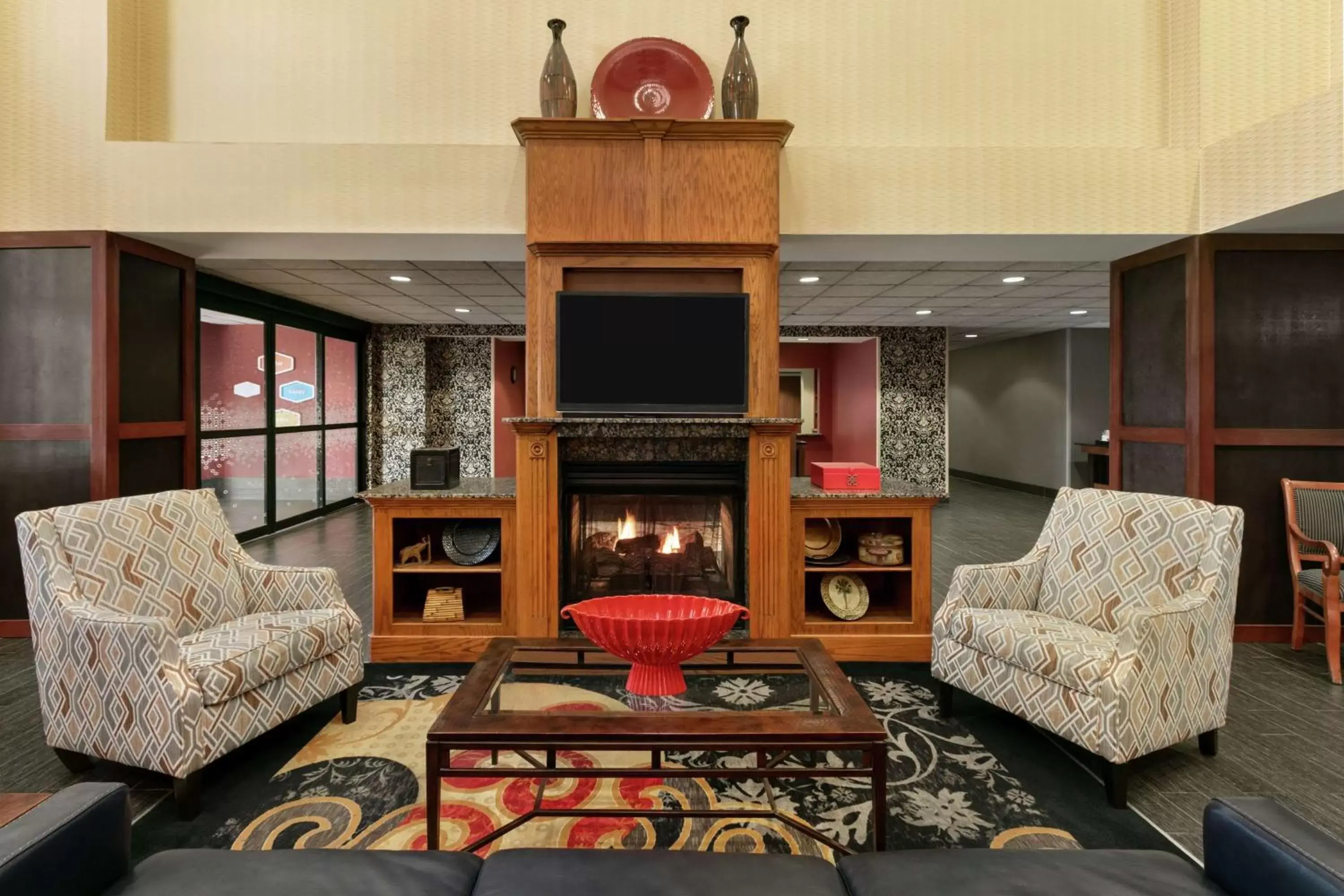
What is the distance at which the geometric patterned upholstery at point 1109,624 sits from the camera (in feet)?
7.06

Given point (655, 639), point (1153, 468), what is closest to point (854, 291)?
point (1153, 468)

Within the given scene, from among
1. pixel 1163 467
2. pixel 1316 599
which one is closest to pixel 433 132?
pixel 1163 467

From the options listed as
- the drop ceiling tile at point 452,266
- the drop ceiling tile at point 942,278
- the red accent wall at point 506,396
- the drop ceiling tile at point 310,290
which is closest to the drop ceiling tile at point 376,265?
the drop ceiling tile at point 452,266

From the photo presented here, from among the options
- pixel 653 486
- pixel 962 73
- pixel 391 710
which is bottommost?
pixel 391 710

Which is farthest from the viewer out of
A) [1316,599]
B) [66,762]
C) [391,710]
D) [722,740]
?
[1316,599]

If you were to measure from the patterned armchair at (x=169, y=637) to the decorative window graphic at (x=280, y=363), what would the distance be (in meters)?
4.65

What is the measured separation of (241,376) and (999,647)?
691 centimetres

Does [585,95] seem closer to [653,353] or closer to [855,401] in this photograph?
[653,353]

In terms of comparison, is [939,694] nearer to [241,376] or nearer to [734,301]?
[734,301]

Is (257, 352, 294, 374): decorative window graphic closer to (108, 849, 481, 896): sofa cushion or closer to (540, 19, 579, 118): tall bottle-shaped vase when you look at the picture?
(540, 19, 579, 118): tall bottle-shaped vase

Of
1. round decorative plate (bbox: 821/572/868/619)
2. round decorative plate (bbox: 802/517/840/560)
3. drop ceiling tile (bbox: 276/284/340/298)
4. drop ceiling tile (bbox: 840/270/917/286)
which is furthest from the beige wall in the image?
drop ceiling tile (bbox: 276/284/340/298)

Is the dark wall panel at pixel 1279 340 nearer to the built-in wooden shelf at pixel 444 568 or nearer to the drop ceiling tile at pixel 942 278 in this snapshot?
the drop ceiling tile at pixel 942 278

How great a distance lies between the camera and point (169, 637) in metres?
2.08

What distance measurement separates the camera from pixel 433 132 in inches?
154
